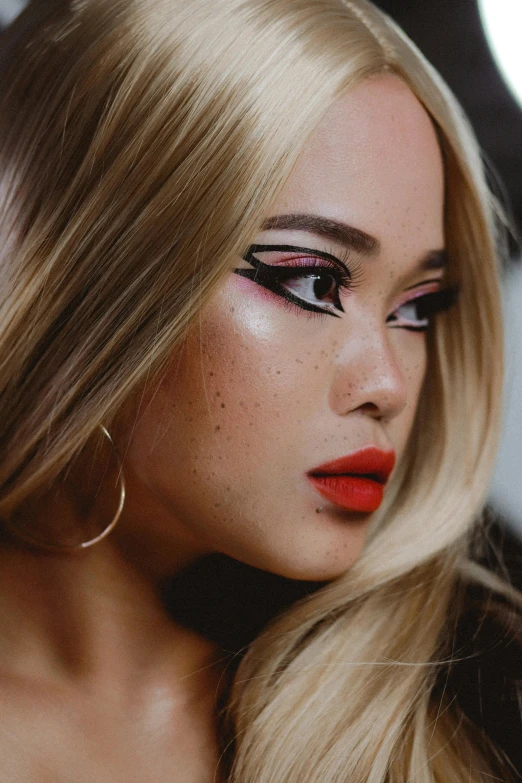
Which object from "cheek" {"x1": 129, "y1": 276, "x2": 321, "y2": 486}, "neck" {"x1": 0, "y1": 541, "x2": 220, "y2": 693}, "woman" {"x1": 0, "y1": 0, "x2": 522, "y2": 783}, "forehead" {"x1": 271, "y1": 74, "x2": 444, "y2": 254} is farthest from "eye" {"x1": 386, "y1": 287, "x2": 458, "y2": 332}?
"neck" {"x1": 0, "y1": 541, "x2": 220, "y2": 693}

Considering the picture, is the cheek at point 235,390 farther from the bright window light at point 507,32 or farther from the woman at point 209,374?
the bright window light at point 507,32

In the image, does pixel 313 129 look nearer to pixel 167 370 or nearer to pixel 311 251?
pixel 311 251


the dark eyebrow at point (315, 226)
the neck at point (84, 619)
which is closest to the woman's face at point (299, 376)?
the dark eyebrow at point (315, 226)

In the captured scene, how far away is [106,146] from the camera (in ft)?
3.34

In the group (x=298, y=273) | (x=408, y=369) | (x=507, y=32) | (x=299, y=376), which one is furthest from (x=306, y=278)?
(x=507, y=32)

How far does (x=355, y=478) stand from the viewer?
104cm

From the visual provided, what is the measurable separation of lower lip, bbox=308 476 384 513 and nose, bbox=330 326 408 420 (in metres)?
0.09

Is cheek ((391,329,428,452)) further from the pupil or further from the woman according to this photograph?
the pupil

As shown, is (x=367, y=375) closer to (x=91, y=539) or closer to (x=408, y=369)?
(x=408, y=369)

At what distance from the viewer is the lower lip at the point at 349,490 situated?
1.01 metres

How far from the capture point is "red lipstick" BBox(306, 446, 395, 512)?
1.01 meters

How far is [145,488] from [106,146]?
1.44ft

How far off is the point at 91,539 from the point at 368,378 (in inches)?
17.3

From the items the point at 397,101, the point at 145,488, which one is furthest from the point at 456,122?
the point at 145,488
